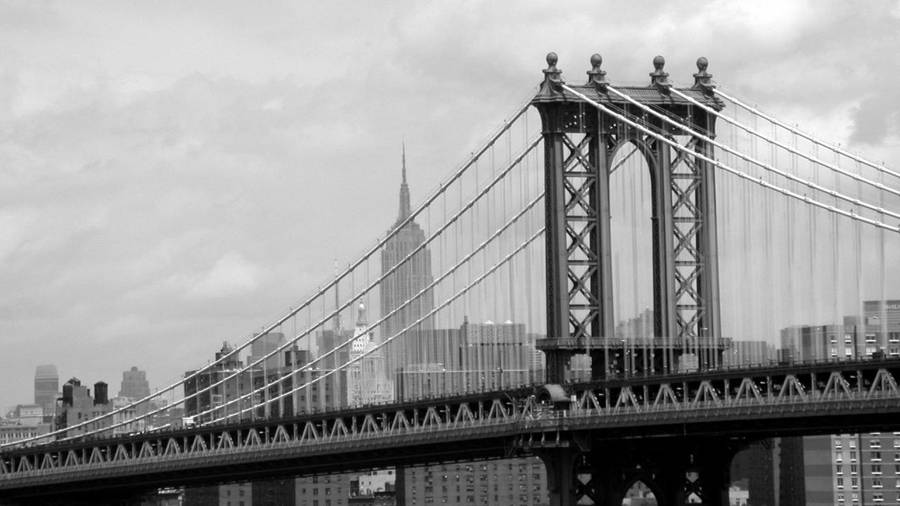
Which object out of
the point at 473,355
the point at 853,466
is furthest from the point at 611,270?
the point at 853,466

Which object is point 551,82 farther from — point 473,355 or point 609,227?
point 473,355

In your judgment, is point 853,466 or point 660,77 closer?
point 660,77

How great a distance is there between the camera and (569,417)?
378 ft

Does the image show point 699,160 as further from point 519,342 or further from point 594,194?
point 519,342

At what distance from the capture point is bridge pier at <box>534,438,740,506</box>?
117562 millimetres

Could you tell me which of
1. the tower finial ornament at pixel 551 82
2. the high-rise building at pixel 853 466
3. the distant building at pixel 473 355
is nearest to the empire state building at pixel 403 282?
the distant building at pixel 473 355

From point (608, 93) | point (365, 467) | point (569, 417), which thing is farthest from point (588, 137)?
point (365, 467)

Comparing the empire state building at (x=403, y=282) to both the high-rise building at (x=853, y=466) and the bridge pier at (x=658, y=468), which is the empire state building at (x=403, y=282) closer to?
the bridge pier at (x=658, y=468)

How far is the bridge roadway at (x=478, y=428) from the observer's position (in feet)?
347

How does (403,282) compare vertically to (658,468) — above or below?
above

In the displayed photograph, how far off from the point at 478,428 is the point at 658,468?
8.00 m

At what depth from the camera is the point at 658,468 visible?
119 metres

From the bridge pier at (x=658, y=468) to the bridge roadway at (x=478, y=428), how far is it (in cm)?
76

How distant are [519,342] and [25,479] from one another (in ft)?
99.5
